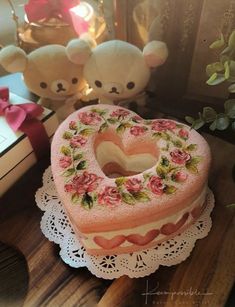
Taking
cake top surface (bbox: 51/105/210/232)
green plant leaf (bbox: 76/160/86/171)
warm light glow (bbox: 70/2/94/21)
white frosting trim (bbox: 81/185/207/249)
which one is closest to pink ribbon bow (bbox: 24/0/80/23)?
warm light glow (bbox: 70/2/94/21)

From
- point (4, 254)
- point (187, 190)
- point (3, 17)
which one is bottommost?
point (4, 254)

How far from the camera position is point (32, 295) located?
0.45 m

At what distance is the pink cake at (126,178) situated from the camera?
0.42m

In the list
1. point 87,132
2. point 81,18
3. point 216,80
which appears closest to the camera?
point 216,80

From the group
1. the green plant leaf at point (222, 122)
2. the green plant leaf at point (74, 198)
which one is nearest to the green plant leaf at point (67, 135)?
the green plant leaf at point (74, 198)

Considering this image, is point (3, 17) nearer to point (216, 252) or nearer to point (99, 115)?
point (99, 115)

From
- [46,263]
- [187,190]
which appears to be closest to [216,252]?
[187,190]

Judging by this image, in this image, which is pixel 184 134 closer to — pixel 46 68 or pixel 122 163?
pixel 122 163

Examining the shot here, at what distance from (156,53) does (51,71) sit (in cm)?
19

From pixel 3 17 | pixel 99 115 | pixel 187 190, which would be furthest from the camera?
pixel 3 17

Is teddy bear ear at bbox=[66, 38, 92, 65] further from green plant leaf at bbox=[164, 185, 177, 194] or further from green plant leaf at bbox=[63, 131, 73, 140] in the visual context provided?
green plant leaf at bbox=[164, 185, 177, 194]

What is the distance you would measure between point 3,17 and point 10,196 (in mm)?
495

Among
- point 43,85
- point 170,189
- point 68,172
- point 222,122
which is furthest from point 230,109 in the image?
point 43,85

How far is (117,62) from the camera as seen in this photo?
1.85 ft
